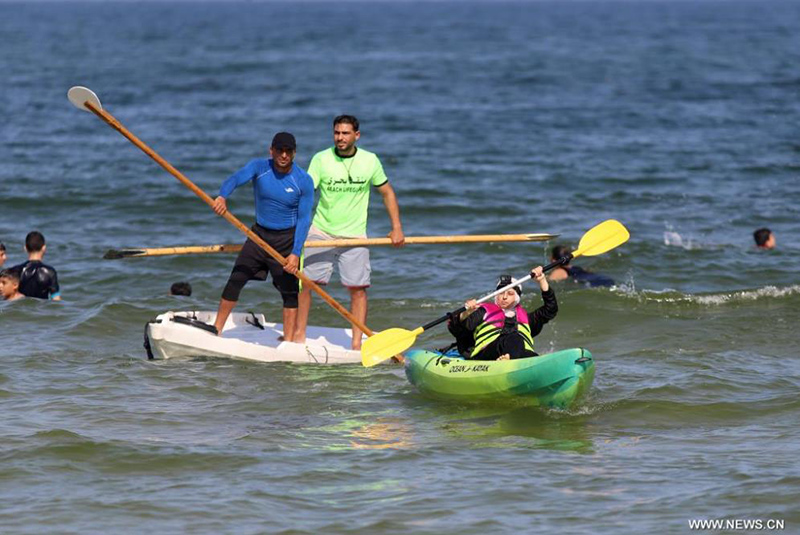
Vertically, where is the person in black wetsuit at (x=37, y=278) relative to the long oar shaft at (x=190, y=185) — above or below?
below

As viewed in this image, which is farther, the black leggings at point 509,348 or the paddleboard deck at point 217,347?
the paddleboard deck at point 217,347

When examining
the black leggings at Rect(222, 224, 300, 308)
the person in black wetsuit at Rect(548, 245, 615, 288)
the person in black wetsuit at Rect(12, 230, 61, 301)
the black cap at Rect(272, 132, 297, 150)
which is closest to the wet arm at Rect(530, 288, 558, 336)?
the black leggings at Rect(222, 224, 300, 308)

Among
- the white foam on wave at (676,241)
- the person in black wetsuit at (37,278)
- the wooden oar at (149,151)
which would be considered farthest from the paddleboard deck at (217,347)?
the white foam on wave at (676,241)

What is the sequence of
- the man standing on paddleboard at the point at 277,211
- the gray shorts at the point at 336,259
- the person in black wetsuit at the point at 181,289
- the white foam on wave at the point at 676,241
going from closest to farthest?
1. the man standing on paddleboard at the point at 277,211
2. the gray shorts at the point at 336,259
3. the person in black wetsuit at the point at 181,289
4. the white foam on wave at the point at 676,241

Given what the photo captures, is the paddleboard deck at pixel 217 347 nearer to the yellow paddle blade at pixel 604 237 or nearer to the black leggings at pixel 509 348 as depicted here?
the black leggings at pixel 509 348

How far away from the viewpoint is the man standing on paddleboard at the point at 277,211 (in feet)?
37.3

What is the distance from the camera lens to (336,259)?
12195 millimetres

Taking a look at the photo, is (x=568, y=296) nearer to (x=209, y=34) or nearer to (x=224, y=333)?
(x=224, y=333)

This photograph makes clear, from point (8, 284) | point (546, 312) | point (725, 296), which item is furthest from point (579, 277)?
point (8, 284)

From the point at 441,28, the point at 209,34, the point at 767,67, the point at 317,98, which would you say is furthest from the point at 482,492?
the point at 441,28

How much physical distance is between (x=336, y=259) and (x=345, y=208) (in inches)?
22.4

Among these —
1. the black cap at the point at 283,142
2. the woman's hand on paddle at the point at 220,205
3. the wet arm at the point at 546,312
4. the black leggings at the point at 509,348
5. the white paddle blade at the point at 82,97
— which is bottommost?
the black leggings at the point at 509,348

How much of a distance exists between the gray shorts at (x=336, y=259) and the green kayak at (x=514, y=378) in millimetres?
1542

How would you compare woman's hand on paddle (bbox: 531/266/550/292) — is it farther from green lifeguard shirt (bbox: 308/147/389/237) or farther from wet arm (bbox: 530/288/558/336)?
green lifeguard shirt (bbox: 308/147/389/237)
